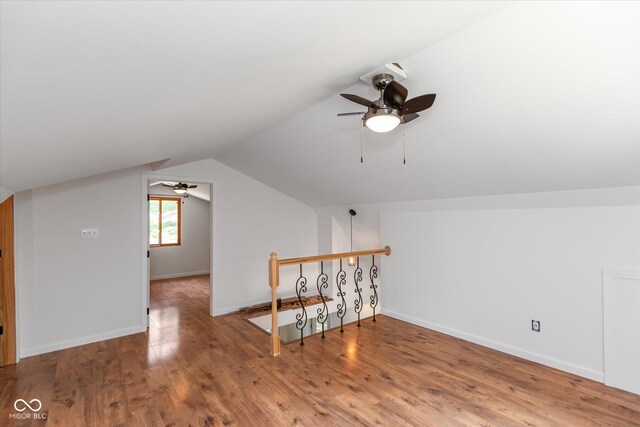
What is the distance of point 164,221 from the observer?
8.28 metres

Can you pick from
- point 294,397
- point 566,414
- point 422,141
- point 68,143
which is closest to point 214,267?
point 294,397

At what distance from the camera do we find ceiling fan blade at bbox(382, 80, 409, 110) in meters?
1.92

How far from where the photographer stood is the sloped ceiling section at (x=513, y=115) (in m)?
1.59

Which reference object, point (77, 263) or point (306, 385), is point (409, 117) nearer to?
point (306, 385)

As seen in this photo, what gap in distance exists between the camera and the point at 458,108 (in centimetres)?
231

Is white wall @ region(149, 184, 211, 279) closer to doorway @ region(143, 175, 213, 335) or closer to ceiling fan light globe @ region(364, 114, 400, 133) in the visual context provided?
doorway @ region(143, 175, 213, 335)

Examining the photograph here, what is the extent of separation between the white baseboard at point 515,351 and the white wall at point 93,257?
295cm

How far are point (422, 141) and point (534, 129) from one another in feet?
2.81

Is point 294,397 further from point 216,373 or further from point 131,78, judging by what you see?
point 131,78

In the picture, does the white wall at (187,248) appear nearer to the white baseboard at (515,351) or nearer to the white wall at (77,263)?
the white wall at (77,263)

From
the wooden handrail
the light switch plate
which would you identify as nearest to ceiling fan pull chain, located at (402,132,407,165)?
the wooden handrail

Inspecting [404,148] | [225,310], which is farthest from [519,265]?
[225,310]

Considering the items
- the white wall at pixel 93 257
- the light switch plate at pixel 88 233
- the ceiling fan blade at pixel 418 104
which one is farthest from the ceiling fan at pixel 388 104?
the light switch plate at pixel 88 233

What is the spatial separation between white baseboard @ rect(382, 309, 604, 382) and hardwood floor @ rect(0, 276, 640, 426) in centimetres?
9
